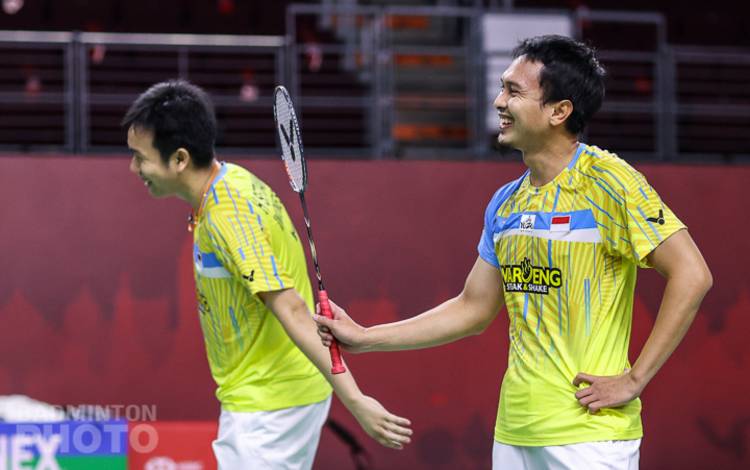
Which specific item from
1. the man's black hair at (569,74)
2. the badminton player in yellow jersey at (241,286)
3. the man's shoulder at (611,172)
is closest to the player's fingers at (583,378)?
the man's shoulder at (611,172)

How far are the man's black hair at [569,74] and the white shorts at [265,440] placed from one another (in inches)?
46.8

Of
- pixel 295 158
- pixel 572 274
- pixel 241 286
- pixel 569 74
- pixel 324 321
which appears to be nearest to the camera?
pixel 572 274

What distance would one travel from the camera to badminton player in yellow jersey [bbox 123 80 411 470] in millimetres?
3301

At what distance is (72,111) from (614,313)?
4719 millimetres

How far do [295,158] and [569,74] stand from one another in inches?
32.4

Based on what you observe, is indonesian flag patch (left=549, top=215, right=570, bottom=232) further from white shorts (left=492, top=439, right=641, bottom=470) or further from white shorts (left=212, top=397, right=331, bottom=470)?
white shorts (left=212, top=397, right=331, bottom=470)

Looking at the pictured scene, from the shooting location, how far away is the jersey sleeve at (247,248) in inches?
128

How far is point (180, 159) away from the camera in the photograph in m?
3.49

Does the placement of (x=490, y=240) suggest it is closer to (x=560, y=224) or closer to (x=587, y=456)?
(x=560, y=224)

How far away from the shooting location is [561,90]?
2857 millimetres

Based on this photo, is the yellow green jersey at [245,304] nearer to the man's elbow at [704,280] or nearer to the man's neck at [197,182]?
the man's neck at [197,182]

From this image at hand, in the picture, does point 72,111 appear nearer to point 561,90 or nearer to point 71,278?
point 71,278

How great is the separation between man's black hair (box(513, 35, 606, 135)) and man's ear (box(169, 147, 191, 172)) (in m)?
1.11

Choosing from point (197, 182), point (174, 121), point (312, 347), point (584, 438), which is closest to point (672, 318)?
point (584, 438)
